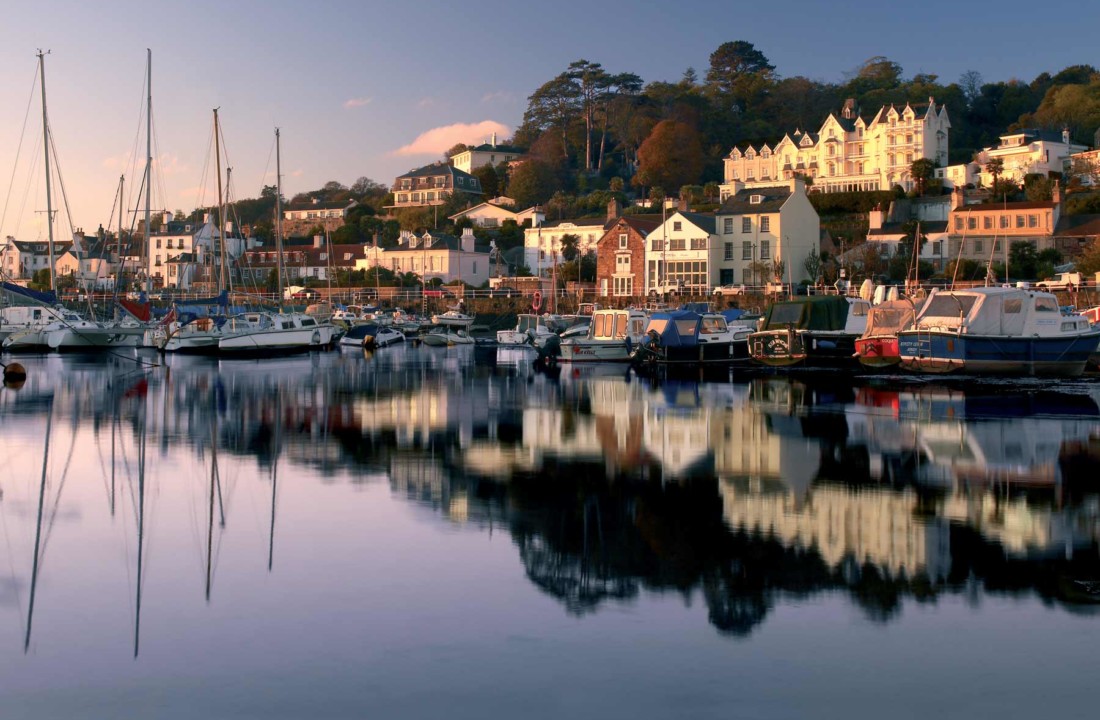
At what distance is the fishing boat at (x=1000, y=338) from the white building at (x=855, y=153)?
6406cm

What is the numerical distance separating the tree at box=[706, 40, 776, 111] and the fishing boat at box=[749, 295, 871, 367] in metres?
96.5

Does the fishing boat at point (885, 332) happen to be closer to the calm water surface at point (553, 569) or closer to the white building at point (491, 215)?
the calm water surface at point (553, 569)

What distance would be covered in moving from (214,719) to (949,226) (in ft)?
262

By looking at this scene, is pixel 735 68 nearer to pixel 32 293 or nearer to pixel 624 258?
pixel 624 258

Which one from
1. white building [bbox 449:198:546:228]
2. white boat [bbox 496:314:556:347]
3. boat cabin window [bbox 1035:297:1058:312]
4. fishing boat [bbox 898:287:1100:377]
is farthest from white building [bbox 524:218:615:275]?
boat cabin window [bbox 1035:297:1058:312]

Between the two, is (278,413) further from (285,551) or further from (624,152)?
(624,152)

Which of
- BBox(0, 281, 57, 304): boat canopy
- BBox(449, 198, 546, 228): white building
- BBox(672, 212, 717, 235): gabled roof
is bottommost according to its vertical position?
BBox(0, 281, 57, 304): boat canopy

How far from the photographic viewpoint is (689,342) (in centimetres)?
4422

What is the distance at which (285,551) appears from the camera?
1291 centimetres

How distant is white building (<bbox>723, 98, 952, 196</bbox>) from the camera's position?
326ft

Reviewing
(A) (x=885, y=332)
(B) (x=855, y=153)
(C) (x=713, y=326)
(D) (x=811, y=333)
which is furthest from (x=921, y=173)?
(A) (x=885, y=332)

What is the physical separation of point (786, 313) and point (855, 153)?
208 feet

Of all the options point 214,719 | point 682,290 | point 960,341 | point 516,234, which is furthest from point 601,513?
point 516,234

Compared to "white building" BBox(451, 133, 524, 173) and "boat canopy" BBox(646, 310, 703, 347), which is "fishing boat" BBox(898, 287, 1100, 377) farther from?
"white building" BBox(451, 133, 524, 173)
